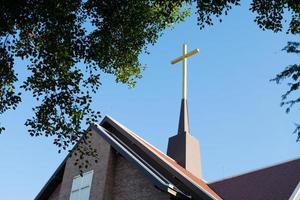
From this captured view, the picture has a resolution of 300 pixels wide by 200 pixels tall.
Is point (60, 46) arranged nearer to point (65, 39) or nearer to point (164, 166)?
point (65, 39)

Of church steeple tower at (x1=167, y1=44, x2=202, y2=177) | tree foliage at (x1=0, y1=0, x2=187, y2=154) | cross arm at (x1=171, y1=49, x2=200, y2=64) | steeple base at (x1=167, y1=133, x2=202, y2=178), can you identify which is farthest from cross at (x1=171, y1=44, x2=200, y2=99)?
tree foliage at (x1=0, y1=0, x2=187, y2=154)

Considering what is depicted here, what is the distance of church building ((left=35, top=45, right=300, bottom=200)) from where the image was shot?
14625mm

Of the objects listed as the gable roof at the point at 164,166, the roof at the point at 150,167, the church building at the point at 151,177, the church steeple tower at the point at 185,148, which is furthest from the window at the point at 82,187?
the church steeple tower at the point at 185,148

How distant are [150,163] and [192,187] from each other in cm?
278

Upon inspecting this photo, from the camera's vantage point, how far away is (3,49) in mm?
9469

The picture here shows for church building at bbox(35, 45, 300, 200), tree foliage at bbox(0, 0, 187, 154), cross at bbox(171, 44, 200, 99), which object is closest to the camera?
tree foliage at bbox(0, 0, 187, 154)

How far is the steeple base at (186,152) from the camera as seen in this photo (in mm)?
18747

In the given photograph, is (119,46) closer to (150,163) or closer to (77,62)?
(77,62)

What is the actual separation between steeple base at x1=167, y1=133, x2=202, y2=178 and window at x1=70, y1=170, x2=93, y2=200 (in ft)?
12.9

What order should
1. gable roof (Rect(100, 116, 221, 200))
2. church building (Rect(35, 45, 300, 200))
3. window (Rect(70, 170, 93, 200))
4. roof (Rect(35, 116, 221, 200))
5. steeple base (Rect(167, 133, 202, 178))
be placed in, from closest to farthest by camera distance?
roof (Rect(35, 116, 221, 200)) → gable roof (Rect(100, 116, 221, 200)) → church building (Rect(35, 45, 300, 200)) → window (Rect(70, 170, 93, 200)) → steeple base (Rect(167, 133, 202, 178))

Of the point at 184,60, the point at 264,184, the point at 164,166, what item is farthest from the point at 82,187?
the point at 184,60

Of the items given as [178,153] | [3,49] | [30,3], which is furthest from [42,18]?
[178,153]

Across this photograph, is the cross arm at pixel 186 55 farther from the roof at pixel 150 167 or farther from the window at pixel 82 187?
the window at pixel 82 187

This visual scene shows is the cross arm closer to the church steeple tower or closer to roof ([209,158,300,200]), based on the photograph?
the church steeple tower
